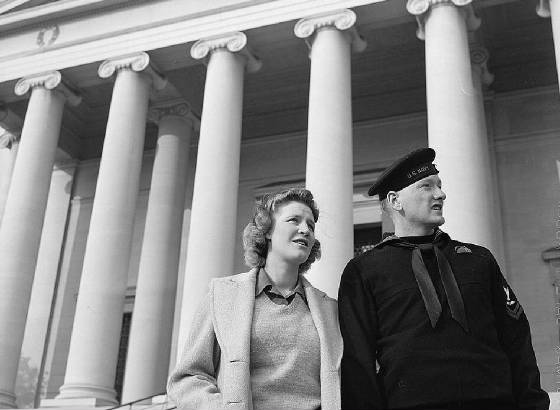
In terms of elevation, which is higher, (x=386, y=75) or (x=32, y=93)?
(x=386, y=75)

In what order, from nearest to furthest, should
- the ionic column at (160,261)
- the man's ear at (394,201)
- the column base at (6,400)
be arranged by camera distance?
the man's ear at (394,201) → the column base at (6,400) → the ionic column at (160,261)

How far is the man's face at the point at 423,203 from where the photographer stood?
6.06 m

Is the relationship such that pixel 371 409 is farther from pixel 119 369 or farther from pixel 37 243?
pixel 119 369

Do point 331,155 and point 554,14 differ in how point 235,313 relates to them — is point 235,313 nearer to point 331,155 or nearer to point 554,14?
point 331,155

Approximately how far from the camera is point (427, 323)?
5.42m

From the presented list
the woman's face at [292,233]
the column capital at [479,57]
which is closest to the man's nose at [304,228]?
the woman's face at [292,233]

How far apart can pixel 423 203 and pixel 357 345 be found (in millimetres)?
1462

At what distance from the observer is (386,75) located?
3441cm

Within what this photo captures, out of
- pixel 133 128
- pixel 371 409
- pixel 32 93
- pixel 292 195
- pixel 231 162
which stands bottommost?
pixel 371 409

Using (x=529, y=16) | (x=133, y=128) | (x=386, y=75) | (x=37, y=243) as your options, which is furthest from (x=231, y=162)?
(x=529, y=16)

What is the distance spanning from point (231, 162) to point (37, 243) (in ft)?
31.9

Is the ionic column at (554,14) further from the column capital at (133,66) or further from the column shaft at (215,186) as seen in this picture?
the column capital at (133,66)

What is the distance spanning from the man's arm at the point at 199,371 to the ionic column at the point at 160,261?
965 inches

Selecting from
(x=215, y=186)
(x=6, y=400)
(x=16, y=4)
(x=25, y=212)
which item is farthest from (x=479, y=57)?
(x=6, y=400)
